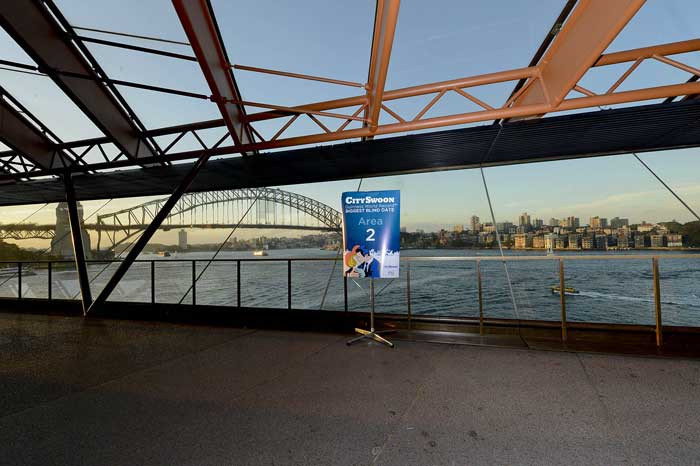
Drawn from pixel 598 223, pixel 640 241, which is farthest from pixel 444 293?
pixel 640 241

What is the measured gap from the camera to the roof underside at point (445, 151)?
12.1ft

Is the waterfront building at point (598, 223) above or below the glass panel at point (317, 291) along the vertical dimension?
above

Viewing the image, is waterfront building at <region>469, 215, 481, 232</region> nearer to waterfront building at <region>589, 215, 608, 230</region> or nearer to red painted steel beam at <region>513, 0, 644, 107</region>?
waterfront building at <region>589, 215, 608, 230</region>

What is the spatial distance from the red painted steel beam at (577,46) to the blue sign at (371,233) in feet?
6.88

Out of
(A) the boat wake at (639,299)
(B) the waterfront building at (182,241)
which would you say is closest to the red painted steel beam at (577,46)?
(B) the waterfront building at (182,241)

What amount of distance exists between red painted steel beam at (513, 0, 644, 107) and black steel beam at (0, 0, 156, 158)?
5.78 metres

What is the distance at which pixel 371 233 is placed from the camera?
365cm

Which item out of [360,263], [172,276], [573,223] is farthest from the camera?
[172,276]

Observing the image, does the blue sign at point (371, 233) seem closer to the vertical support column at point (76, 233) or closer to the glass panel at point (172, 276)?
the glass panel at point (172, 276)

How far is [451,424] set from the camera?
188 cm

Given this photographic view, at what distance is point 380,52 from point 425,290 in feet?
47.2

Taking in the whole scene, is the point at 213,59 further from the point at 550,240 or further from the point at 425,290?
the point at 425,290

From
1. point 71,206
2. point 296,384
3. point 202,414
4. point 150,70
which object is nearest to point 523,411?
point 296,384

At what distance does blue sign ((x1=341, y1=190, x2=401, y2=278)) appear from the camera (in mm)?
3559
